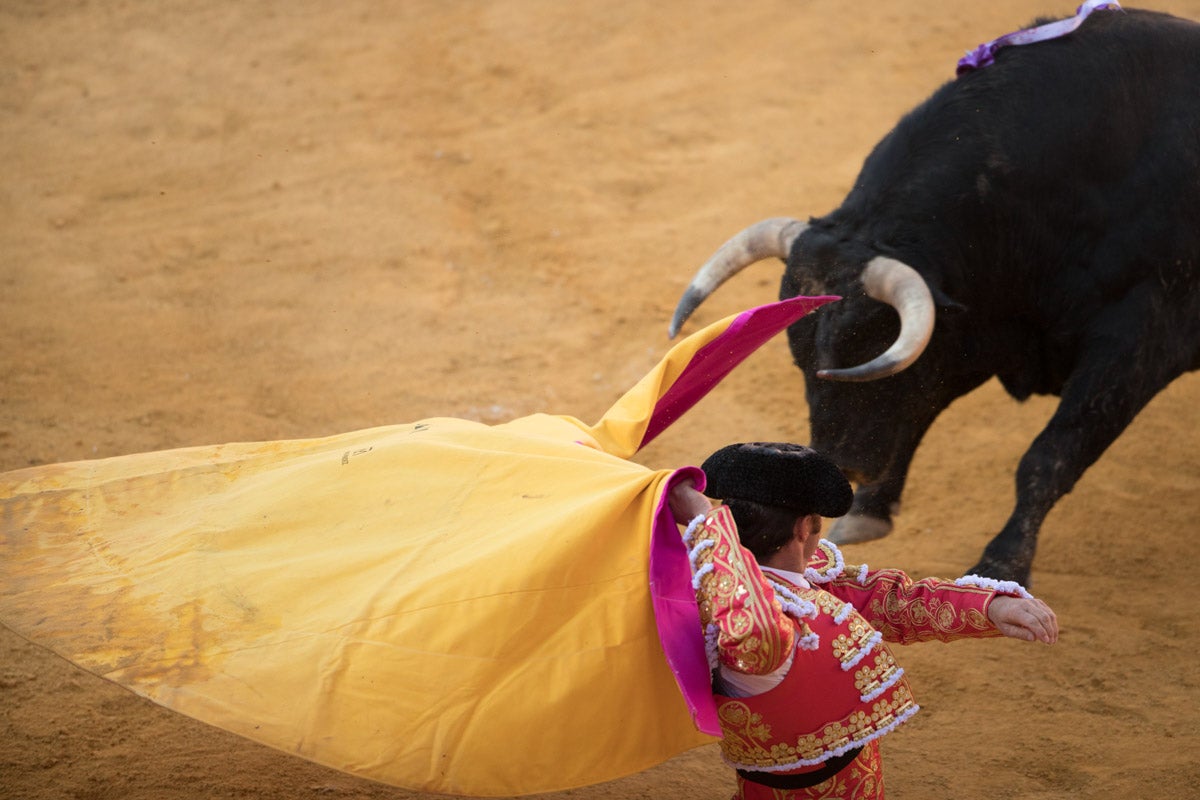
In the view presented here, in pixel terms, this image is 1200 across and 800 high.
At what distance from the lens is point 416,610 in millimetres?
2096

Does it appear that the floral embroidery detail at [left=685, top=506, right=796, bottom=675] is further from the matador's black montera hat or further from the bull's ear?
the bull's ear

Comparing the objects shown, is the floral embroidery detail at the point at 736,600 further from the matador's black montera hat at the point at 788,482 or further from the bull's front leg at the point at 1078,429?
the bull's front leg at the point at 1078,429

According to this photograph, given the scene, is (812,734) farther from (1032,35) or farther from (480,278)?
(480,278)

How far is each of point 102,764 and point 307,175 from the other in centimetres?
519

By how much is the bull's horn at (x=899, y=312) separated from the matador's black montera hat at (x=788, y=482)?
1355 millimetres

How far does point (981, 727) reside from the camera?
316cm

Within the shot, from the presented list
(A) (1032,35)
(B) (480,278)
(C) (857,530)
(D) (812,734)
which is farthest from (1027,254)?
(B) (480,278)

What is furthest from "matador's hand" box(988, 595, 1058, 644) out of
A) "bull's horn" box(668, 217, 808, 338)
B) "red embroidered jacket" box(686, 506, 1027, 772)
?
"bull's horn" box(668, 217, 808, 338)

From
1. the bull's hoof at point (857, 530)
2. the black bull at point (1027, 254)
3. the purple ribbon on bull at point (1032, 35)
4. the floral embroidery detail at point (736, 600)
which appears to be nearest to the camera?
the floral embroidery detail at point (736, 600)

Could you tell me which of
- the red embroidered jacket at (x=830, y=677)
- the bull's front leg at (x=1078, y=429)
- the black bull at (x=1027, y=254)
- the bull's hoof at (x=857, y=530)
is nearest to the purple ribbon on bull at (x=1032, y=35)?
the black bull at (x=1027, y=254)

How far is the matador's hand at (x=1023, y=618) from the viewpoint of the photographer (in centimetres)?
195

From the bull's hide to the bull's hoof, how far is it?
1.87 metres

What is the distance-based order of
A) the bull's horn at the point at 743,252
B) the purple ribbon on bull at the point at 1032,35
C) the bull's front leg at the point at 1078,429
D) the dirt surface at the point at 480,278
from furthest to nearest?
the purple ribbon on bull at the point at 1032,35 → the bull's horn at the point at 743,252 → the bull's front leg at the point at 1078,429 → the dirt surface at the point at 480,278

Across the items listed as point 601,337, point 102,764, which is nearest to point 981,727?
point 102,764
